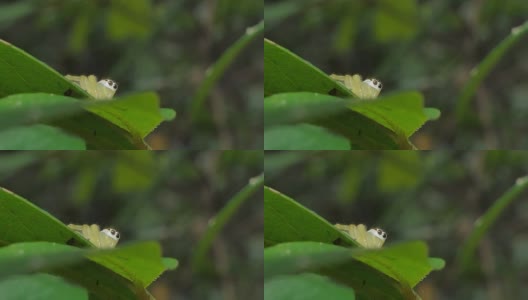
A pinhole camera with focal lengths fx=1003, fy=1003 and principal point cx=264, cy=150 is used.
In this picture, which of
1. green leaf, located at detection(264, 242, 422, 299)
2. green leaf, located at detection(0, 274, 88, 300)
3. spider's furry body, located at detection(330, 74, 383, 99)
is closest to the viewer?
green leaf, located at detection(0, 274, 88, 300)

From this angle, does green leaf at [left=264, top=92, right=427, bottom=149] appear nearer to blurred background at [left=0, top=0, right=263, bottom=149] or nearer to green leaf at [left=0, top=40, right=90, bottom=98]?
blurred background at [left=0, top=0, right=263, bottom=149]

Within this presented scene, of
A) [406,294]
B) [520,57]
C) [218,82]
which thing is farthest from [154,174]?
[520,57]

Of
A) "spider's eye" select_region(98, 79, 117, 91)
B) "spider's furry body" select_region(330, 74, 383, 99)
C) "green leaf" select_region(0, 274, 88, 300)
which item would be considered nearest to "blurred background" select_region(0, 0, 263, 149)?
"spider's eye" select_region(98, 79, 117, 91)

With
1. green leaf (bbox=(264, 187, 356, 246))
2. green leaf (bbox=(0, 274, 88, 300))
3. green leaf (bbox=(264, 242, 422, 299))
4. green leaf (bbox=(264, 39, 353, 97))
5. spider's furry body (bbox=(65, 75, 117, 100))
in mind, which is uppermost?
green leaf (bbox=(264, 39, 353, 97))

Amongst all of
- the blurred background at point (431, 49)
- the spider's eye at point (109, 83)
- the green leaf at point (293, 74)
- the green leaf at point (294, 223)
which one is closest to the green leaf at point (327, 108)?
the green leaf at point (293, 74)

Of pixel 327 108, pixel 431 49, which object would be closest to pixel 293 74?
pixel 327 108

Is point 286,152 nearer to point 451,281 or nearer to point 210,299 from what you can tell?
point 210,299
